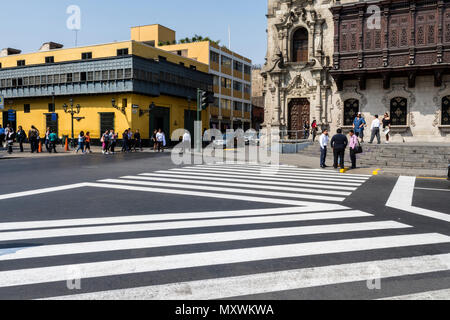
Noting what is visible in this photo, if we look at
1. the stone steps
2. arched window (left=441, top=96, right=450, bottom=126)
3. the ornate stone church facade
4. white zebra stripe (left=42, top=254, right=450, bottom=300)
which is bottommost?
white zebra stripe (left=42, top=254, right=450, bottom=300)

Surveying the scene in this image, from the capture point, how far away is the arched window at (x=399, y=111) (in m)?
28.8

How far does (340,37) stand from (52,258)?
29.5 meters

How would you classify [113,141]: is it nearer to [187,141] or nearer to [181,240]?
[187,141]

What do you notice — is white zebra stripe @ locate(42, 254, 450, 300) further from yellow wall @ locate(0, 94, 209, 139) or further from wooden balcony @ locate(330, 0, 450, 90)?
yellow wall @ locate(0, 94, 209, 139)

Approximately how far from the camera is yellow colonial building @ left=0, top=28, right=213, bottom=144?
3712cm

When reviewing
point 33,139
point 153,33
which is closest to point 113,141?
point 33,139

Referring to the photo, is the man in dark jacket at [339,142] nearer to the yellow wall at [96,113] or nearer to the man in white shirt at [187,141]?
the man in white shirt at [187,141]

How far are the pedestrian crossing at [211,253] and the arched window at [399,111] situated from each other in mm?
23541

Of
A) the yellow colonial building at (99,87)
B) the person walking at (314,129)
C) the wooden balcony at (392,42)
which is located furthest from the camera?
the yellow colonial building at (99,87)

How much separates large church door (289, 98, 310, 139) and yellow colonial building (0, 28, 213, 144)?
488 inches

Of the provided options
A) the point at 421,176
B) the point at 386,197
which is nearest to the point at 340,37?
the point at 421,176

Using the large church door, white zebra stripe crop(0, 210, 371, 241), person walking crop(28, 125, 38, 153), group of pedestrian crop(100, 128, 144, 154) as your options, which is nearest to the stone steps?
the large church door

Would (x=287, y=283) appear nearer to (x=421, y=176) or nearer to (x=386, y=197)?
(x=386, y=197)

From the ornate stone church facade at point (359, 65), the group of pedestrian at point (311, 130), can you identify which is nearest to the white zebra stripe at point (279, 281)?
the ornate stone church facade at point (359, 65)
